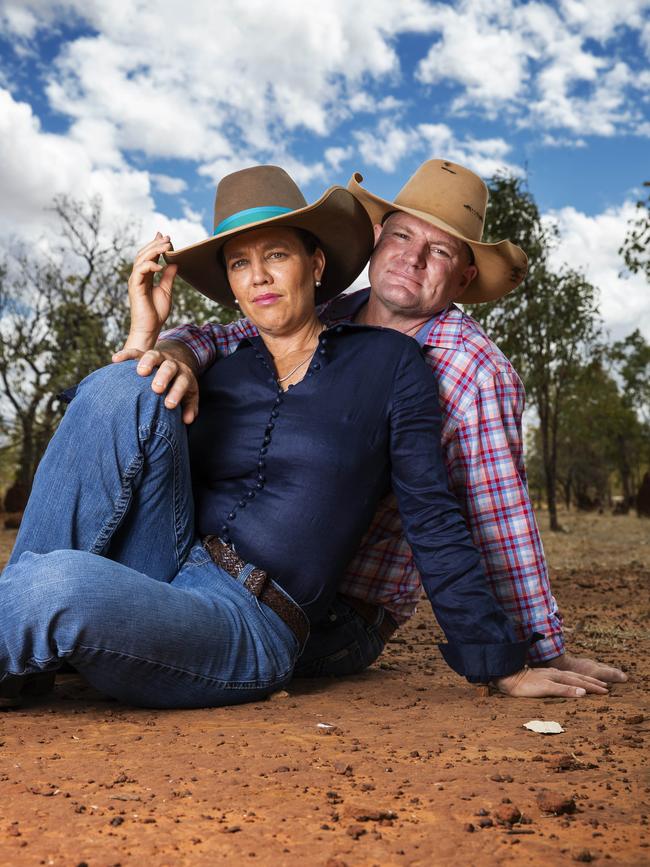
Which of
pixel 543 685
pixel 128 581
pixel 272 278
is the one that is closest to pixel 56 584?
pixel 128 581

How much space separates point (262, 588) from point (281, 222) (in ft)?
4.50

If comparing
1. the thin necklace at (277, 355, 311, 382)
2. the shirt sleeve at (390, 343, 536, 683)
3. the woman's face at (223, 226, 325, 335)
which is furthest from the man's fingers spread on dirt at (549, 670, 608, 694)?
the woman's face at (223, 226, 325, 335)

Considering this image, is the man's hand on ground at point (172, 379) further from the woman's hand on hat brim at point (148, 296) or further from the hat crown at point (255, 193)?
the hat crown at point (255, 193)

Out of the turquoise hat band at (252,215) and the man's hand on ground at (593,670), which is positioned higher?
the turquoise hat band at (252,215)

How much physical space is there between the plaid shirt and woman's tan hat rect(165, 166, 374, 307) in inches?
12.1

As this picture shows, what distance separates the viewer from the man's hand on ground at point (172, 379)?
330 cm

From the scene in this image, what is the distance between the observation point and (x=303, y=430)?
3.47m

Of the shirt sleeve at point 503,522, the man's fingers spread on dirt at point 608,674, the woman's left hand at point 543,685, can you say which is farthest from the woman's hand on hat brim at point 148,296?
the man's fingers spread on dirt at point 608,674

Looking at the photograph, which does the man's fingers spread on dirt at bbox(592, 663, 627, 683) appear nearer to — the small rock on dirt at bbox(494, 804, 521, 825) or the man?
the man

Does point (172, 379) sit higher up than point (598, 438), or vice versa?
point (598, 438)

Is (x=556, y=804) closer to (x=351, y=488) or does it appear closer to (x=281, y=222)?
(x=351, y=488)

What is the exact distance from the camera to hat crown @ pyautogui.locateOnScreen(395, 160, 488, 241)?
4.24 metres

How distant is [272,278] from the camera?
3613 millimetres

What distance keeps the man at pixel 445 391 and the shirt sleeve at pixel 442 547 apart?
350 mm
